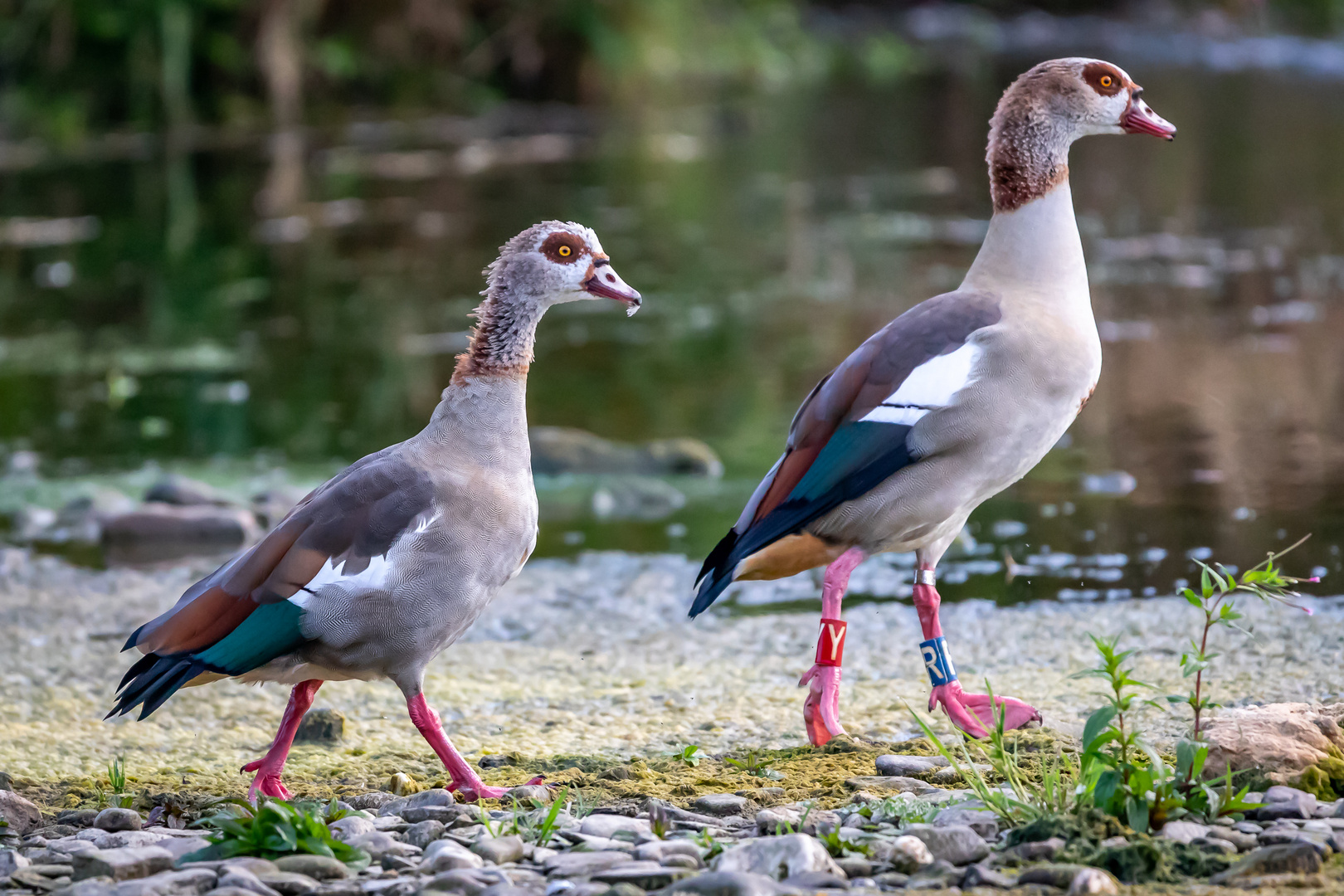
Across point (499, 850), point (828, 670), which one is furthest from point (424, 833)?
point (828, 670)

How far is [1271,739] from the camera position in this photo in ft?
13.9

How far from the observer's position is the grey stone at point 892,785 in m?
4.42

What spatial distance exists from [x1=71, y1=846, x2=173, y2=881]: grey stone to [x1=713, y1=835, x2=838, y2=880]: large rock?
1235mm

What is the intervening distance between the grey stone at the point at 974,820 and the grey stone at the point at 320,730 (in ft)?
7.13

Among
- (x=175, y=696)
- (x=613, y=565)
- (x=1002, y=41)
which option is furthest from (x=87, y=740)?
(x=1002, y=41)

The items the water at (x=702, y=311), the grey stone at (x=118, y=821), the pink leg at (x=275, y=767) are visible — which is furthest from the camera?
the water at (x=702, y=311)

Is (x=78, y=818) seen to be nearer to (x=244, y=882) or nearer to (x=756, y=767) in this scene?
(x=244, y=882)

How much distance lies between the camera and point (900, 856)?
377 cm

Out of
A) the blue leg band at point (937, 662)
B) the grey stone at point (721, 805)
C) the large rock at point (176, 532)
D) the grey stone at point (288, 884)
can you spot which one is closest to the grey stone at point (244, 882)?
the grey stone at point (288, 884)

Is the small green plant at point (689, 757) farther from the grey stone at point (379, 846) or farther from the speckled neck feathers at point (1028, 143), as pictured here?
the speckled neck feathers at point (1028, 143)

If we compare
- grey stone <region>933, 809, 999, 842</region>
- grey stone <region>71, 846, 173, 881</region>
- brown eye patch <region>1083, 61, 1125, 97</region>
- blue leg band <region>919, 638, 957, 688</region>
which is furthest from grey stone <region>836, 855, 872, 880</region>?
brown eye patch <region>1083, 61, 1125, 97</region>

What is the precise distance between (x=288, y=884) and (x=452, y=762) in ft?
2.75

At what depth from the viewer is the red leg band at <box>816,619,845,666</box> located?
506 centimetres

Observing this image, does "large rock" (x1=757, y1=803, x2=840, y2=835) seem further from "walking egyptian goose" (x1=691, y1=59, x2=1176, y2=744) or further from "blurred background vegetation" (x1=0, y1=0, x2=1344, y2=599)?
"blurred background vegetation" (x1=0, y1=0, x2=1344, y2=599)
